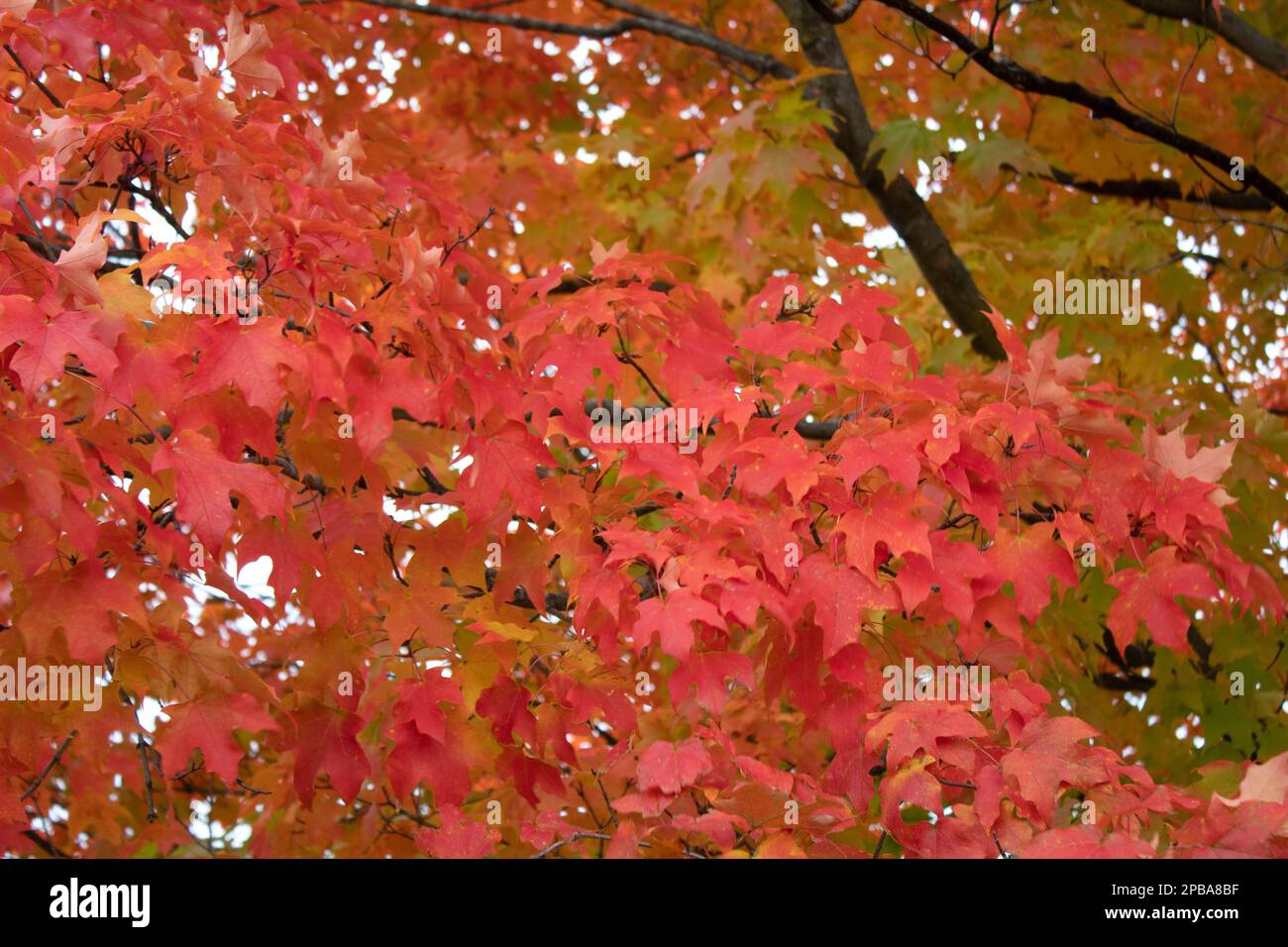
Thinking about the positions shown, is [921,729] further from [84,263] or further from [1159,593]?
[84,263]

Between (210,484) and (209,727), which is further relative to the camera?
(209,727)

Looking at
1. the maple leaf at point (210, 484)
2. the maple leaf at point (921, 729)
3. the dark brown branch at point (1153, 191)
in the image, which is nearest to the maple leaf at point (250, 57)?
the maple leaf at point (210, 484)

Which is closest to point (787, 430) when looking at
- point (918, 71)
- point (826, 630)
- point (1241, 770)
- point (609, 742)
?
point (826, 630)

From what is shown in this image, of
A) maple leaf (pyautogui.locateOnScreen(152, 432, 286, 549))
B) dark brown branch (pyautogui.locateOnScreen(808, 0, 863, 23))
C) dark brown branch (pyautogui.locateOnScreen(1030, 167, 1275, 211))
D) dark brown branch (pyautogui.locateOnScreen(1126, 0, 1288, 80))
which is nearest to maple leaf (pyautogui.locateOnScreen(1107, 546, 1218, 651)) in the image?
maple leaf (pyautogui.locateOnScreen(152, 432, 286, 549))

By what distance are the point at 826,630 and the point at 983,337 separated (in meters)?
3.30

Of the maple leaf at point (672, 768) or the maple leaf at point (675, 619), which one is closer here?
the maple leaf at point (672, 768)

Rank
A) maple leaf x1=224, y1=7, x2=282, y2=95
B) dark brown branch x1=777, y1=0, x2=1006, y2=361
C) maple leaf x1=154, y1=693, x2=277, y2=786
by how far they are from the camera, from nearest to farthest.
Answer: maple leaf x1=154, y1=693, x2=277, y2=786 < maple leaf x1=224, y1=7, x2=282, y2=95 < dark brown branch x1=777, y1=0, x2=1006, y2=361

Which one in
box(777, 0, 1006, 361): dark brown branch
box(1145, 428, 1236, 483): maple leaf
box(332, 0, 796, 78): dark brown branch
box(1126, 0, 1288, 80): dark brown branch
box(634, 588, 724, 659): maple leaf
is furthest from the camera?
box(332, 0, 796, 78): dark brown branch

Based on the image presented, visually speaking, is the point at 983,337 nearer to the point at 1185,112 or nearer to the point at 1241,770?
the point at 1185,112

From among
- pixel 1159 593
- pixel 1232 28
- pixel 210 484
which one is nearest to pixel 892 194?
pixel 1232 28

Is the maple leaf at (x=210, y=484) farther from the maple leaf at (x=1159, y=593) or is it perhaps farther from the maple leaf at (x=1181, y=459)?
the maple leaf at (x=1181, y=459)

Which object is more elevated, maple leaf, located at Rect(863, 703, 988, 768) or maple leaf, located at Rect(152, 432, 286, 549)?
maple leaf, located at Rect(152, 432, 286, 549)

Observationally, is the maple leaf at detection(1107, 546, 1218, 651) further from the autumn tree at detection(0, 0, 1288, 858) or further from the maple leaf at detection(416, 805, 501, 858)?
the maple leaf at detection(416, 805, 501, 858)
